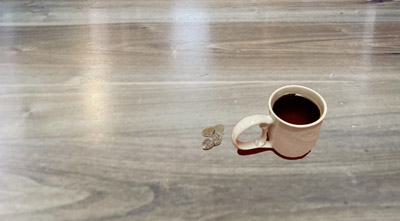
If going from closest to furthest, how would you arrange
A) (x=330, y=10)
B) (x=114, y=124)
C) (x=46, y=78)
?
(x=114, y=124), (x=46, y=78), (x=330, y=10)

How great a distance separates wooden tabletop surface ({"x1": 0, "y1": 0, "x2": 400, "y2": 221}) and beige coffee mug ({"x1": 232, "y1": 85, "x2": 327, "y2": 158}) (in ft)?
Result: 0.09

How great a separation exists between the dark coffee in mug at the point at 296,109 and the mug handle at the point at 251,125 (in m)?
0.04

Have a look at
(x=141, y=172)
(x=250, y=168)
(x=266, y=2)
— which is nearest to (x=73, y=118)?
(x=141, y=172)

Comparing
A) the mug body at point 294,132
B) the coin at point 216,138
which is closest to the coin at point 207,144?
the coin at point 216,138

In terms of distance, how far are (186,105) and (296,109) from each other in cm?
24

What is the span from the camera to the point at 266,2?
3.56 feet

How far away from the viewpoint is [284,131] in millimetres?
610

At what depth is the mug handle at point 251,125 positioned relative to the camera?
62cm

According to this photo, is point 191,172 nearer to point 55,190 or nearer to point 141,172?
point 141,172

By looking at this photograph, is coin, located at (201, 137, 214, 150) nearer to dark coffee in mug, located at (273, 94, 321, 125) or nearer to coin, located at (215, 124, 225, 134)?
coin, located at (215, 124, 225, 134)

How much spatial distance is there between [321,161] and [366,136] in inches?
4.5

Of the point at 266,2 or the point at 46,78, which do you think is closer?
the point at 46,78

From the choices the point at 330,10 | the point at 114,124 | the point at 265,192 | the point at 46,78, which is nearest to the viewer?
the point at 265,192

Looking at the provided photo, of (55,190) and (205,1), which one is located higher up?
(205,1)
